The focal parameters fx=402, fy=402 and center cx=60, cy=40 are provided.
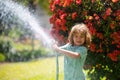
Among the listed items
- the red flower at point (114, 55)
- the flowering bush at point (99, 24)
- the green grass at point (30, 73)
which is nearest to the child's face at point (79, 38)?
the flowering bush at point (99, 24)

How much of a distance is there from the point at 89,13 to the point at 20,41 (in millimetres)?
10684

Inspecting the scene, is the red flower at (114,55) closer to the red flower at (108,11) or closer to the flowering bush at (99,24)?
the flowering bush at (99,24)

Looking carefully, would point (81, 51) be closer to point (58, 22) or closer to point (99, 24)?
point (99, 24)

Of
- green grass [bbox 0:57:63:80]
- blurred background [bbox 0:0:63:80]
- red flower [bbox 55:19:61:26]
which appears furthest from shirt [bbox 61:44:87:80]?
green grass [bbox 0:57:63:80]

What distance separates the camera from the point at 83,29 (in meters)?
5.30

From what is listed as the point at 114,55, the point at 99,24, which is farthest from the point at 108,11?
the point at 114,55

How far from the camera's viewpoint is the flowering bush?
6.18 metres

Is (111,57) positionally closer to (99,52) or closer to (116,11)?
(99,52)

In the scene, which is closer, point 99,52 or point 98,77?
point 99,52

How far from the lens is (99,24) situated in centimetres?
620

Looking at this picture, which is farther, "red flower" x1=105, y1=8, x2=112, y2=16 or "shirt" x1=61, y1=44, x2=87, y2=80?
"red flower" x1=105, y1=8, x2=112, y2=16

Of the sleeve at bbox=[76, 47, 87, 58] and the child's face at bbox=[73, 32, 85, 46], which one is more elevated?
the child's face at bbox=[73, 32, 85, 46]

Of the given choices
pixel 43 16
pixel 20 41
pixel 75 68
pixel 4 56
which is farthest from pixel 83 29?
pixel 43 16

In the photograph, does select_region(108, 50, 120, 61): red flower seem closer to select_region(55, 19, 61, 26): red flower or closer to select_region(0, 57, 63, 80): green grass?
select_region(55, 19, 61, 26): red flower
